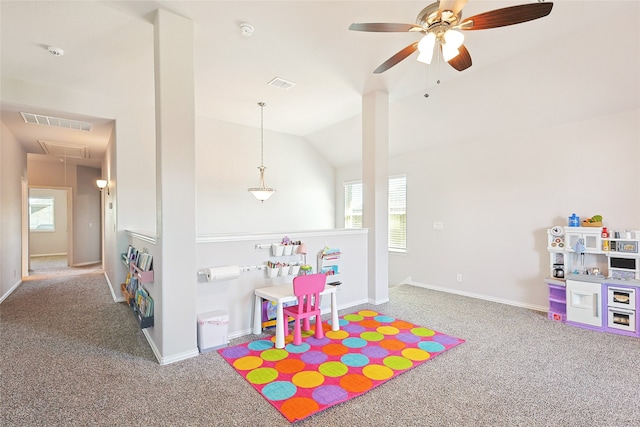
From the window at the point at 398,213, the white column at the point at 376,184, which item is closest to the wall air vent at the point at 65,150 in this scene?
the white column at the point at 376,184

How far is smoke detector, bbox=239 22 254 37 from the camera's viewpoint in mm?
2923

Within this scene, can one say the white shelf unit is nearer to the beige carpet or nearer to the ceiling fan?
the ceiling fan

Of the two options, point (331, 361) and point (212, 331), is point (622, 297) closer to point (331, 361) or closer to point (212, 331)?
point (331, 361)

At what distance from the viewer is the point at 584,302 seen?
3.65m

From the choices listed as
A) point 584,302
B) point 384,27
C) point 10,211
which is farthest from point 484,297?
point 10,211

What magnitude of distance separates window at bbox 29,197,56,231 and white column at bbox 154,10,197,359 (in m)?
10.1

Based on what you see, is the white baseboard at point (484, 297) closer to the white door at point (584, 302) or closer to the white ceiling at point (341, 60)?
the white door at point (584, 302)

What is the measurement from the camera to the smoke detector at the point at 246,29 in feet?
9.59

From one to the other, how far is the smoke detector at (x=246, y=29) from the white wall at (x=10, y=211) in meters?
4.39

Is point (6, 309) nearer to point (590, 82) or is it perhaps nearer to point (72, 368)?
point (72, 368)

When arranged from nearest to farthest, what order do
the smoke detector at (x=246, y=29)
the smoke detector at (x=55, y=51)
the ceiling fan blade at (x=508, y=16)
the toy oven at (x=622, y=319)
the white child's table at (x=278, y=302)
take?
the ceiling fan blade at (x=508, y=16), the smoke detector at (x=246, y=29), the white child's table at (x=278, y=302), the smoke detector at (x=55, y=51), the toy oven at (x=622, y=319)

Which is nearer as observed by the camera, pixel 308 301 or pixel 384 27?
pixel 384 27

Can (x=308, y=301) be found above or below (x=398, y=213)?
below

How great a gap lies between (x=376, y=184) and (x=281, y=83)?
195cm
